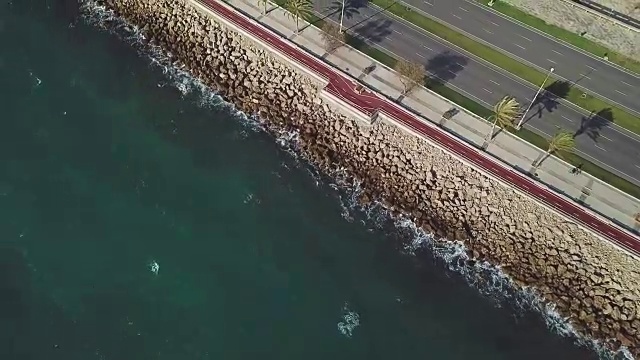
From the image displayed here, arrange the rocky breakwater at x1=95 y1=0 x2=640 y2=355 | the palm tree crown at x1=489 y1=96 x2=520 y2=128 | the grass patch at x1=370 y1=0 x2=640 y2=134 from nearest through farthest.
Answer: the rocky breakwater at x1=95 y1=0 x2=640 y2=355 → the palm tree crown at x1=489 y1=96 x2=520 y2=128 → the grass patch at x1=370 y1=0 x2=640 y2=134

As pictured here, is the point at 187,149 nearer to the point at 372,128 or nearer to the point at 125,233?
the point at 125,233

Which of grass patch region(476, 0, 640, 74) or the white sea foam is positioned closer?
the white sea foam

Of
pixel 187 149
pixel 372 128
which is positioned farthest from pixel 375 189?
pixel 187 149

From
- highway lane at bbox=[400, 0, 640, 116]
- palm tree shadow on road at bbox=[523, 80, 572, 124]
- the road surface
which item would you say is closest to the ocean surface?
palm tree shadow on road at bbox=[523, 80, 572, 124]

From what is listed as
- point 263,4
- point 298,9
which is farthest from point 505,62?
point 263,4

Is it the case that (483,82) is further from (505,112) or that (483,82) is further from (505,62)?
(505,112)

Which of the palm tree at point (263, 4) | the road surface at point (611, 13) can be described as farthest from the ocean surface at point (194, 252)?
the road surface at point (611, 13)

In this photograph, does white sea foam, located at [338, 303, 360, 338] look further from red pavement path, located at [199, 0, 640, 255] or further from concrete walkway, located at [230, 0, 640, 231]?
concrete walkway, located at [230, 0, 640, 231]

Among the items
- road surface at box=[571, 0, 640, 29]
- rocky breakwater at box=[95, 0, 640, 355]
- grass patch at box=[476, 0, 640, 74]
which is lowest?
rocky breakwater at box=[95, 0, 640, 355]

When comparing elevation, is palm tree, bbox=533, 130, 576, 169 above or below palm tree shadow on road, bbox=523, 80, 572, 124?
below
